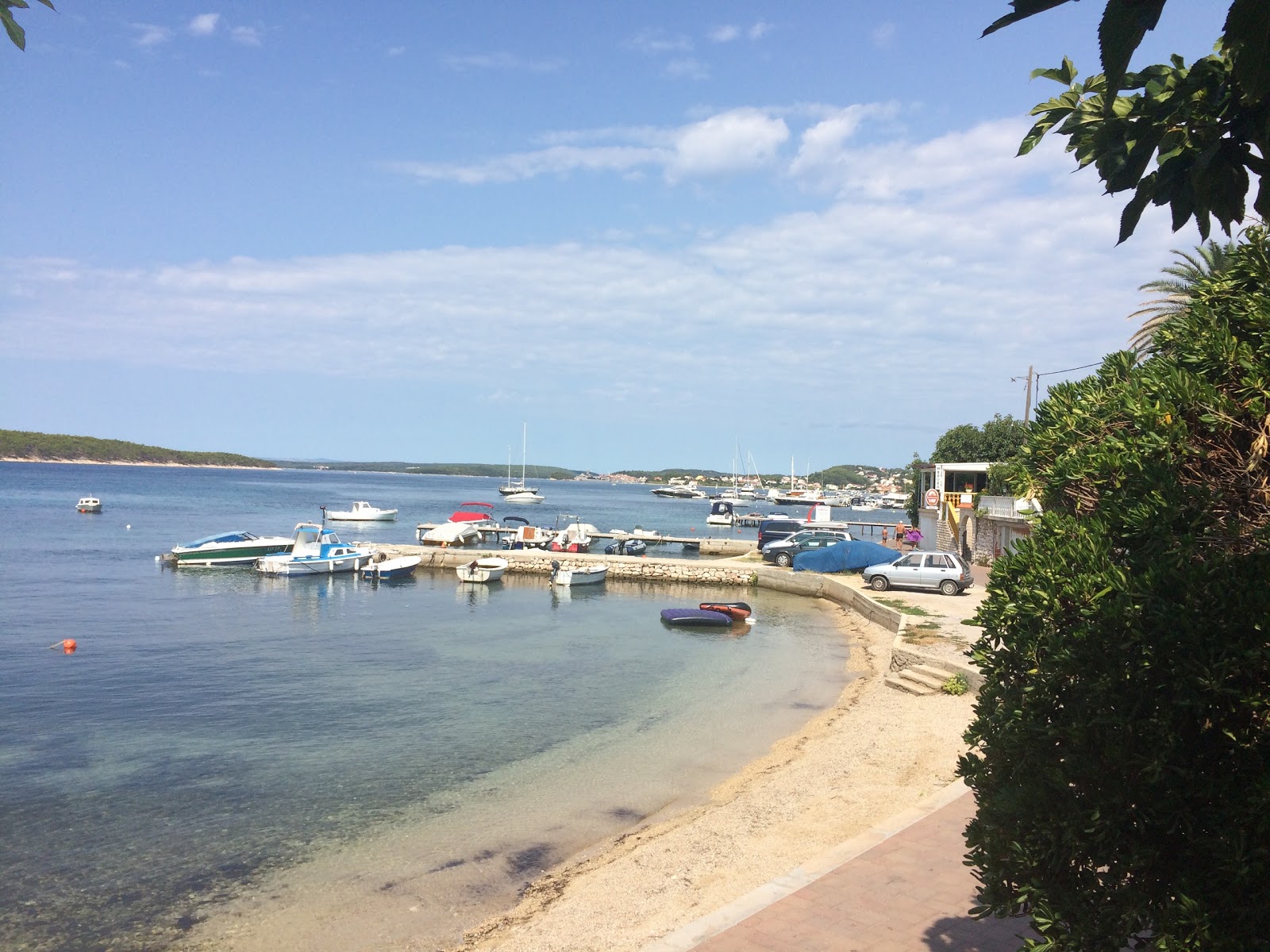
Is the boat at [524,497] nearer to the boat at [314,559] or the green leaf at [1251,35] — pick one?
the boat at [314,559]

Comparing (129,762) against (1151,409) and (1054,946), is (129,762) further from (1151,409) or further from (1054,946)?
(1151,409)

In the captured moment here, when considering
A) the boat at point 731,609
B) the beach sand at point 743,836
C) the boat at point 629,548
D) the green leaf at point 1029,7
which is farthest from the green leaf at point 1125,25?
the boat at point 629,548

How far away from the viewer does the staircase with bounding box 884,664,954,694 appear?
20.4 metres

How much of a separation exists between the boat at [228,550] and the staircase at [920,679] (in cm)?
4208

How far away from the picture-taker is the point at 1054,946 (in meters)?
5.20

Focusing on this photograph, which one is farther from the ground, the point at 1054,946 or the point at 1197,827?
the point at 1197,827

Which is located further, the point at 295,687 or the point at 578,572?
the point at 578,572

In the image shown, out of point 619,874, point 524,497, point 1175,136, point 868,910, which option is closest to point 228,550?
point 619,874

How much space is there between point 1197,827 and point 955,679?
52.1 feet

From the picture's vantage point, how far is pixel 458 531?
6284 cm

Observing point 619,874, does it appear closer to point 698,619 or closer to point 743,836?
point 743,836

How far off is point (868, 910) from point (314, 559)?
46.1m

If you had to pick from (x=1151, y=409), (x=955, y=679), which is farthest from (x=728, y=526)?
(x=1151, y=409)

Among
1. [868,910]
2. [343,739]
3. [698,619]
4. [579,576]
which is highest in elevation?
[868,910]
